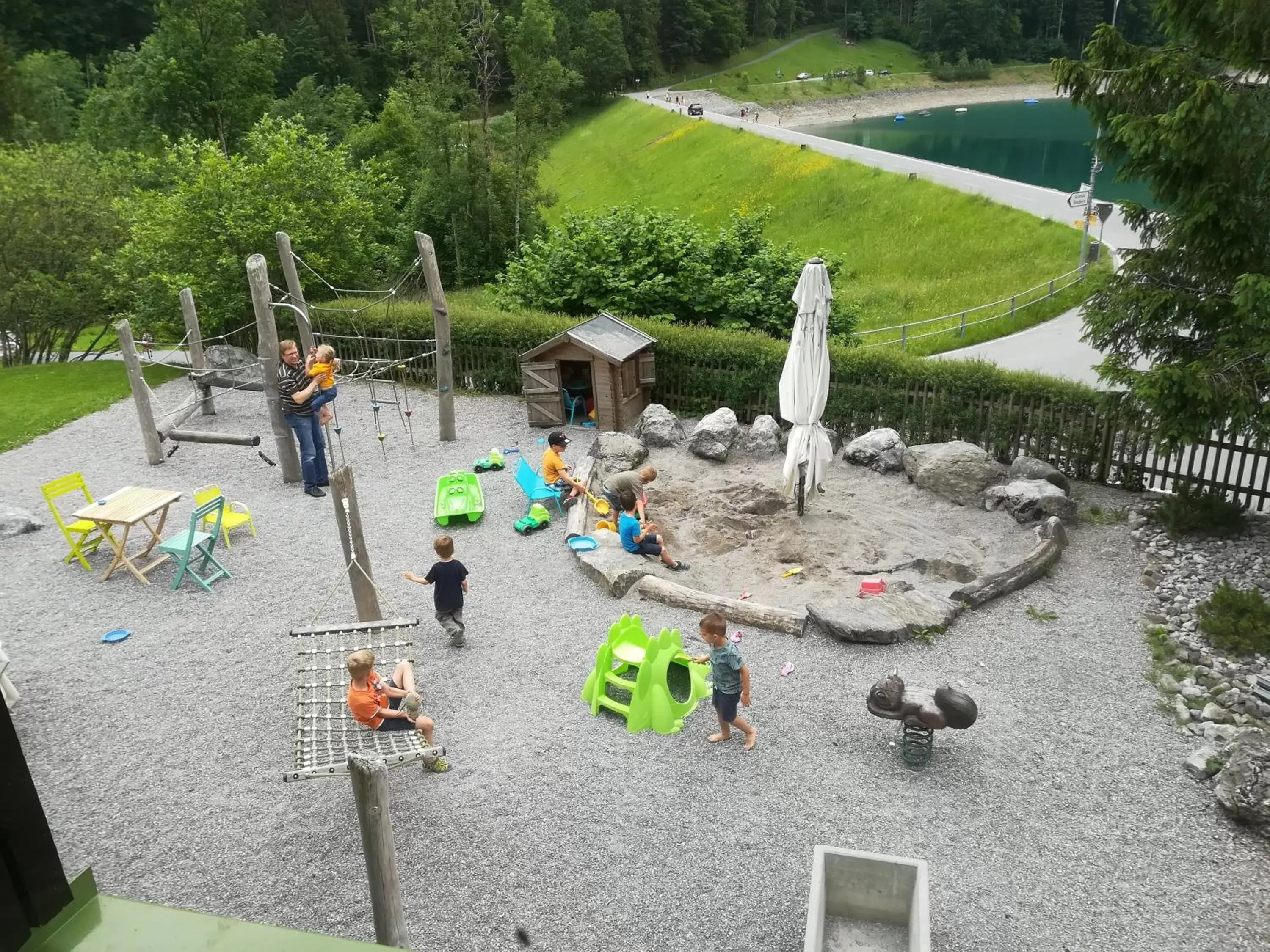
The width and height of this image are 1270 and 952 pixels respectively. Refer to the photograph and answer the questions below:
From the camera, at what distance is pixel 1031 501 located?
1242cm

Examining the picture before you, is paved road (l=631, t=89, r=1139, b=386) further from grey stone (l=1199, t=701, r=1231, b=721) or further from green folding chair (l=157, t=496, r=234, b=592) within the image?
green folding chair (l=157, t=496, r=234, b=592)

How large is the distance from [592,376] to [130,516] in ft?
26.3

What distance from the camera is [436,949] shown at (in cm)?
638

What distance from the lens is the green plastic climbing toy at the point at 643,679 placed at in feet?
28.0

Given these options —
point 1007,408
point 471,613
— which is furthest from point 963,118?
point 471,613

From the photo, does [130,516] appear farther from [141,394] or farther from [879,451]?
[879,451]

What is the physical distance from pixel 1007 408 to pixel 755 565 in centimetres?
527

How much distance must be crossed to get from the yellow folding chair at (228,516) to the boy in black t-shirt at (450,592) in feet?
13.9

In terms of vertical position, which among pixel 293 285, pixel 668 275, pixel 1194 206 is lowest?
pixel 668 275

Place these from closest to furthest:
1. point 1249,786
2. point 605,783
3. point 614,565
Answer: point 1249,786
point 605,783
point 614,565

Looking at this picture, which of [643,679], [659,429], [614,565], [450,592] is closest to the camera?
[643,679]

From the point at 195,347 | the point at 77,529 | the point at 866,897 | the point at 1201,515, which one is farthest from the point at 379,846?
the point at 195,347

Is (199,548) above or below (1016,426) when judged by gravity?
below

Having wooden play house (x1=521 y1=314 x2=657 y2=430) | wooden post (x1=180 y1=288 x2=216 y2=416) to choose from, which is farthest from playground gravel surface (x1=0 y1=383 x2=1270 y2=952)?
wooden post (x1=180 y1=288 x2=216 y2=416)
